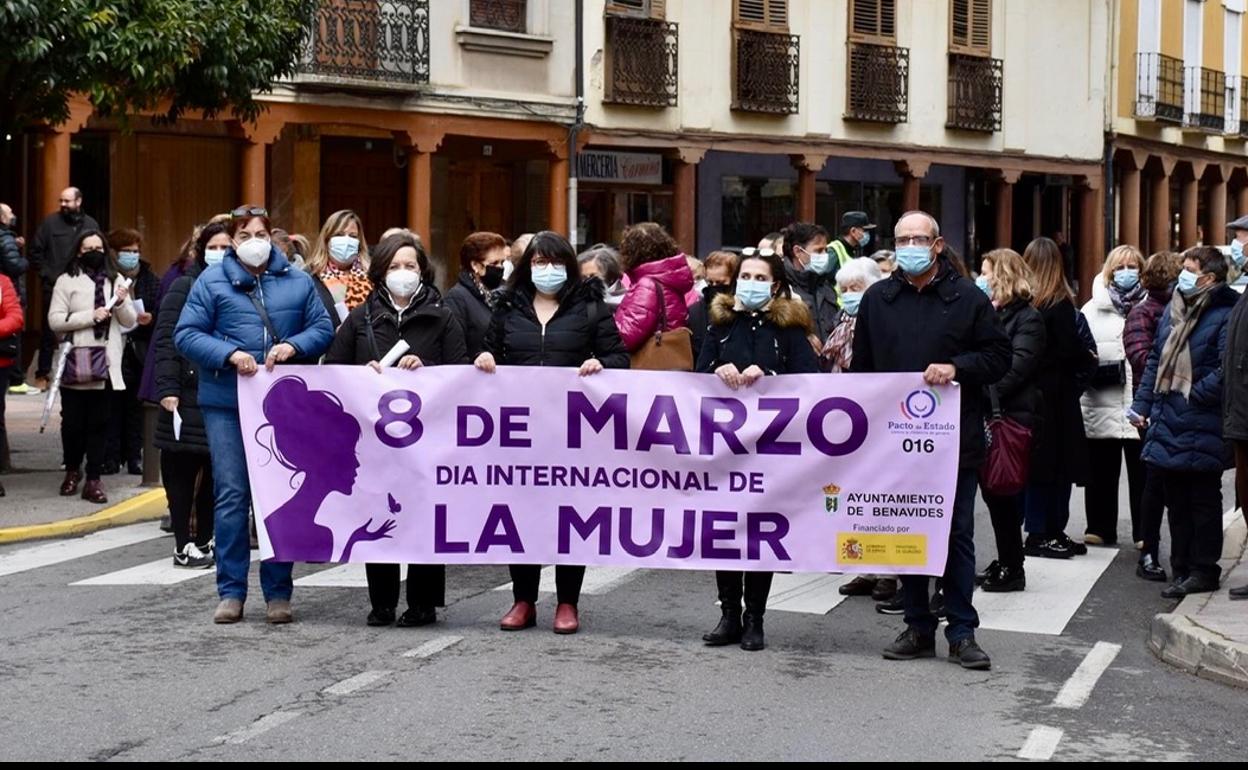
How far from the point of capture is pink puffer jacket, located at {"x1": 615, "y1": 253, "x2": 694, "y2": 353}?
11.6 metres

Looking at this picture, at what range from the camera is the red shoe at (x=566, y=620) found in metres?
9.61

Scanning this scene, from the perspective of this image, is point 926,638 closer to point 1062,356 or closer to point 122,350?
point 1062,356

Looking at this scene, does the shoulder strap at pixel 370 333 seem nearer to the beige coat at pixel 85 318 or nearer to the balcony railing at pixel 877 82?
the beige coat at pixel 85 318

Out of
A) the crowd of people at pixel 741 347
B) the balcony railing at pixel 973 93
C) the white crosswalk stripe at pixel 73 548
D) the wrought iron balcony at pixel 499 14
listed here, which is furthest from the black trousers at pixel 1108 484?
the balcony railing at pixel 973 93

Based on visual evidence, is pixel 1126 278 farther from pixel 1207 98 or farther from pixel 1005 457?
pixel 1207 98

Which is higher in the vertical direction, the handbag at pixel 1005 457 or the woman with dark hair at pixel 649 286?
the woman with dark hair at pixel 649 286

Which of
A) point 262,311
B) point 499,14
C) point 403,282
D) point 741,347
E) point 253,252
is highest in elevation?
point 499,14

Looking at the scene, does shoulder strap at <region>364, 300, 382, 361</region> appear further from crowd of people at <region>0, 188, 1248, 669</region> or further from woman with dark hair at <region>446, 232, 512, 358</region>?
woman with dark hair at <region>446, 232, 512, 358</region>

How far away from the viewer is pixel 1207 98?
43812 millimetres

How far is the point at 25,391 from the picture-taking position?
22922mm

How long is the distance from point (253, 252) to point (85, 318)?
5.50m

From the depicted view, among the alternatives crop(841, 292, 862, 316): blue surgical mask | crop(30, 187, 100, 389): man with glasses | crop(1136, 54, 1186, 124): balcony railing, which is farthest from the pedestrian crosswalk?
crop(1136, 54, 1186, 124): balcony railing

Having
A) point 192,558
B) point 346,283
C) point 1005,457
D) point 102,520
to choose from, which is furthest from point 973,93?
point 192,558

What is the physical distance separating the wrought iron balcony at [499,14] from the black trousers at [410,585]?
20236 mm
